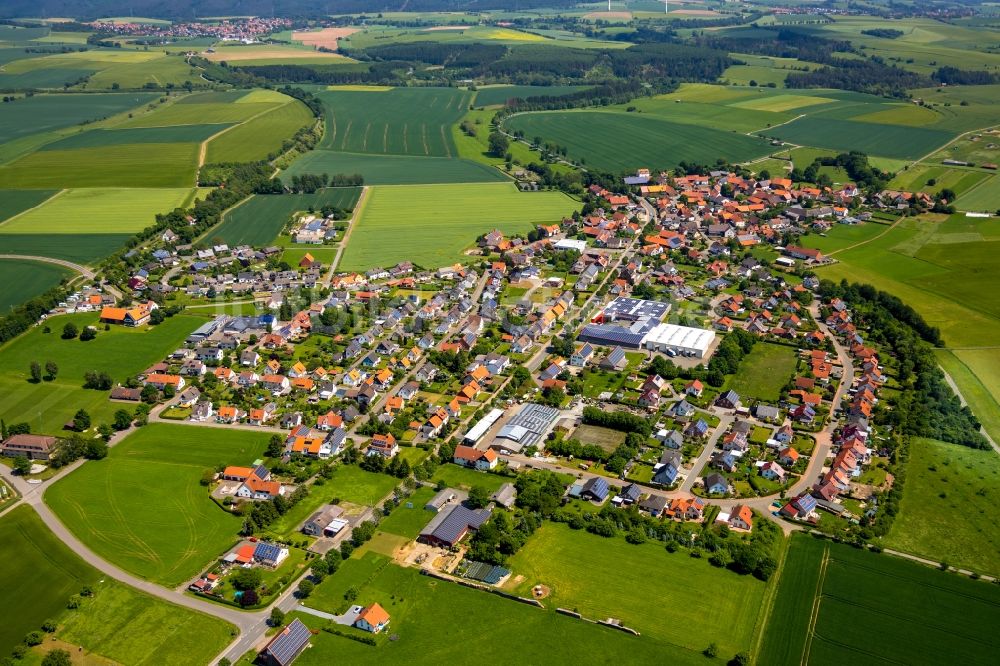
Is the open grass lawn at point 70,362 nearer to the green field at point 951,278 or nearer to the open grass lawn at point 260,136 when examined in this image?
the open grass lawn at point 260,136

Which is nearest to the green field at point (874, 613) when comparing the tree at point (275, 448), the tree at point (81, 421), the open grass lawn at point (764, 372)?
the open grass lawn at point (764, 372)

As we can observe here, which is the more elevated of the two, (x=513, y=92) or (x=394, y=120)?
(x=513, y=92)

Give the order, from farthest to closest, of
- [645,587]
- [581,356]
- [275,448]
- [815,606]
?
[581,356]
[275,448]
[645,587]
[815,606]

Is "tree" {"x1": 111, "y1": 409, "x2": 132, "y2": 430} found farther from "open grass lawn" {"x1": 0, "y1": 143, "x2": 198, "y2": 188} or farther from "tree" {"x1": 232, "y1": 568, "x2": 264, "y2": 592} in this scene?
"open grass lawn" {"x1": 0, "y1": 143, "x2": 198, "y2": 188}

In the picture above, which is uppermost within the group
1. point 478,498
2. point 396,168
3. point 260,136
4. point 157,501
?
point 260,136

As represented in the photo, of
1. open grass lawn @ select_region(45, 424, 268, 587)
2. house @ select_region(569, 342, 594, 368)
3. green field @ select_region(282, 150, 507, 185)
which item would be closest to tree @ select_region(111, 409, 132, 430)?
open grass lawn @ select_region(45, 424, 268, 587)

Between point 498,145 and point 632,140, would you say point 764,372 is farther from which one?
point 632,140

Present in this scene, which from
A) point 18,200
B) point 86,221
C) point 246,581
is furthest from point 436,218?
point 246,581
